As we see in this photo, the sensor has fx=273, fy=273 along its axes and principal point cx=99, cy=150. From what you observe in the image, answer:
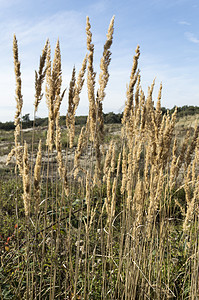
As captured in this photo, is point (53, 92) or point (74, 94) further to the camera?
point (74, 94)

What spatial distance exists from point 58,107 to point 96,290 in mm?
1725

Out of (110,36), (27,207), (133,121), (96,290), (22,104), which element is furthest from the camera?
(96,290)

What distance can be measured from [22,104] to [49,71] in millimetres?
290

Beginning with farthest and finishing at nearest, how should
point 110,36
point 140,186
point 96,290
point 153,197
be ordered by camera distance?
point 96,290 → point 140,186 → point 153,197 → point 110,36

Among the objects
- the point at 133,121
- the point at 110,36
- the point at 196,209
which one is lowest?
the point at 196,209

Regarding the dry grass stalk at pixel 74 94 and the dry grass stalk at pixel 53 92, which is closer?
the dry grass stalk at pixel 53 92

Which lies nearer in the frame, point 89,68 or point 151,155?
point 89,68

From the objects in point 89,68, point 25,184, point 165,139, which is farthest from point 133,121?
point 25,184

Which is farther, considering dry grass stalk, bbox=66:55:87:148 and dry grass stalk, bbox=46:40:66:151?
dry grass stalk, bbox=66:55:87:148

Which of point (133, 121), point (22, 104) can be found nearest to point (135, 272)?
point (133, 121)

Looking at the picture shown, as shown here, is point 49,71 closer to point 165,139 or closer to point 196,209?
point 165,139

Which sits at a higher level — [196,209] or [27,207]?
[27,207]

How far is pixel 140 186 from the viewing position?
1911 mm

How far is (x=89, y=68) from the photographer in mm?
1452
